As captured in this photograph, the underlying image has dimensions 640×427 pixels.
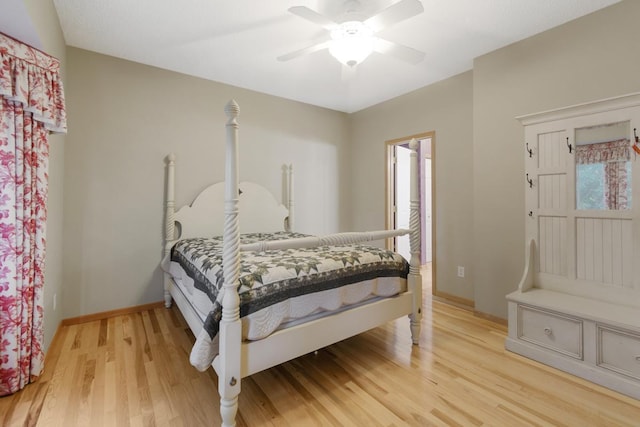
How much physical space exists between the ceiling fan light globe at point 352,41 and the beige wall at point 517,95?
146 centimetres

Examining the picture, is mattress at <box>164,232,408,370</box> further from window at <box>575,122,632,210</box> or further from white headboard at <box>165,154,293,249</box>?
window at <box>575,122,632,210</box>

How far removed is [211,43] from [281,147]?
5.04 feet

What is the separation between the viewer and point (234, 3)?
2.03 m

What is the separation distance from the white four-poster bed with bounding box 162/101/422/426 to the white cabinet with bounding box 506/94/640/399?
0.90m

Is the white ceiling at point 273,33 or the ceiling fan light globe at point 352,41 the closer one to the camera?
the ceiling fan light globe at point 352,41

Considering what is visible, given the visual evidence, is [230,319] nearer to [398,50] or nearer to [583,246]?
[398,50]

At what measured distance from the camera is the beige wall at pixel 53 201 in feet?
Result: 6.26

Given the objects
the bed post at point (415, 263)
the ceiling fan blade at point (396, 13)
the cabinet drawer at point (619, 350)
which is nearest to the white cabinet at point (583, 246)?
the cabinet drawer at point (619, 350)

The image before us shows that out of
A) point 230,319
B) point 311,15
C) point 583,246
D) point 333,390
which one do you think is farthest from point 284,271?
point 583,246

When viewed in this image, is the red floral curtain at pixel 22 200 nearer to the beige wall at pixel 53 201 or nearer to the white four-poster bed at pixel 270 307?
the beige wall at pixel 53 201

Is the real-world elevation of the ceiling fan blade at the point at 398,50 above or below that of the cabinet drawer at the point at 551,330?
above

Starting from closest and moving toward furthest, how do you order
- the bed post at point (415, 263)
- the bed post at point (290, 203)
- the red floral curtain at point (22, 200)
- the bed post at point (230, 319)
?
the bed post at point (230, 319), the red floral curtain at point (22, 200), the bed post at point (415, 263), the bed post at point (290, 203)

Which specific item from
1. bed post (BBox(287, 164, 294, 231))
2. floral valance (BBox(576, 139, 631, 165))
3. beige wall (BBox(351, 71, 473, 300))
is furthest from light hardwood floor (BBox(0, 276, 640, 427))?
bed post (BBox(287, 164, 294, 231))

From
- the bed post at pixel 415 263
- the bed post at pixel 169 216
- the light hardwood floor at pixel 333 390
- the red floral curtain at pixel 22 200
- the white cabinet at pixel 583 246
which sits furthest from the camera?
the bed post at pixel 169 216
